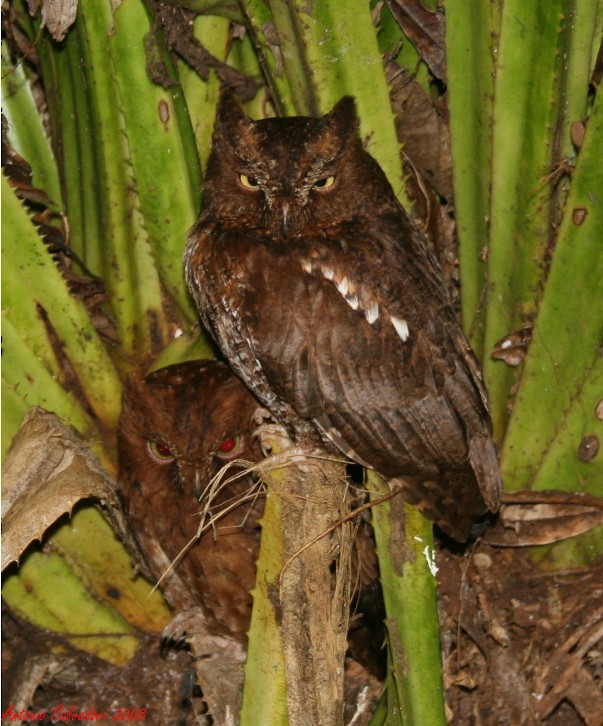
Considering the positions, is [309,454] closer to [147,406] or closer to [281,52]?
[147,406]

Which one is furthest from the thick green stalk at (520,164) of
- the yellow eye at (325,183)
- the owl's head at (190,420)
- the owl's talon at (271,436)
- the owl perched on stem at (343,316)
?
the owl's head at (190,420)

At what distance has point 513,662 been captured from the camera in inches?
108

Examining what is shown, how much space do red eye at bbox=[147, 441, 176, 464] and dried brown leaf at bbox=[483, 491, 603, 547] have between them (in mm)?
1047

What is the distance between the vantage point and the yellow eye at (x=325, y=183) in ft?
8.99

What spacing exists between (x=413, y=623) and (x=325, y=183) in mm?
1177

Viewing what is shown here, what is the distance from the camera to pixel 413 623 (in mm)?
2312

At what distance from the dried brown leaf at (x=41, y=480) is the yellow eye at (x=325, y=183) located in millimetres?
926

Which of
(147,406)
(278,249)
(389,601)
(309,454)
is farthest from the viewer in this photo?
(147,406)

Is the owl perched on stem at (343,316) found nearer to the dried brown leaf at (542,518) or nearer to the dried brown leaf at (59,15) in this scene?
the dried brown leaf at (542,518)

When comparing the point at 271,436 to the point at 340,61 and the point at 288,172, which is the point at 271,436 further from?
the point at 340,61

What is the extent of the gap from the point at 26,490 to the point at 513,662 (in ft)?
4.44

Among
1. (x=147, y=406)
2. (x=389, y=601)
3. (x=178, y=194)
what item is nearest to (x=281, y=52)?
(x=178, y=194)

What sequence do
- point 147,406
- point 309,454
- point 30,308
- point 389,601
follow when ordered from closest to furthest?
point 389,601, point 309,454, point 30,308, point 147,406
